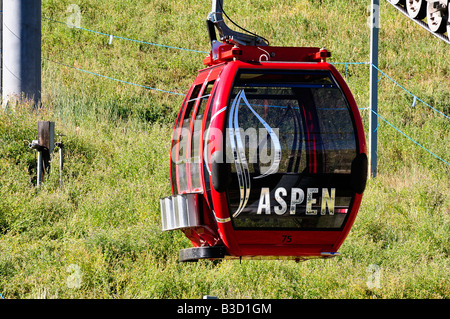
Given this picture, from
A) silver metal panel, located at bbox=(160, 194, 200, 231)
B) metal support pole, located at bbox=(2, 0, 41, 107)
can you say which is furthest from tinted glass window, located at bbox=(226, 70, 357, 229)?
metal support pole, located at bbox=(2, 0, 41, 107)

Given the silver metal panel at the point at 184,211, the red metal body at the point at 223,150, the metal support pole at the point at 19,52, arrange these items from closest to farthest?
the red metal body at the point at 223,150 < the silver metal panel at the point at 184,211 < the metal support pole at the point at 19,52

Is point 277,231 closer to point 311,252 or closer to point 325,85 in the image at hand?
point 311,252

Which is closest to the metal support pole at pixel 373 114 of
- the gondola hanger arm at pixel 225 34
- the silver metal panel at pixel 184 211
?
the gondola hanger arm at pixel 225 34

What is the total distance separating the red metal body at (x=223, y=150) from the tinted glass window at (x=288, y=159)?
59 millimetres

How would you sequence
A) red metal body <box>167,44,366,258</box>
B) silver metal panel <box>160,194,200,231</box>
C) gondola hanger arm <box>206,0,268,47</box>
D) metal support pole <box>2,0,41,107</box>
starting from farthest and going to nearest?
metal support pole <box>2,0,41,107</box> < gondola hanger arm <box>206,0,268,47</box> < silver metal panel <box>160,194,200,231</box> < red metal body <box>167,44,366,258</box>

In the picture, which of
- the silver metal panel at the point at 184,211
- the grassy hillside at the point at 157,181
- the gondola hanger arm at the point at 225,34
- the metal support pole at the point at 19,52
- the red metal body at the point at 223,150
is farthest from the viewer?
the metal support pole at the point at 19,52

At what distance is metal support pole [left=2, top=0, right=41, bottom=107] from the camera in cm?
1436

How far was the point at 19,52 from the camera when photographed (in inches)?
565

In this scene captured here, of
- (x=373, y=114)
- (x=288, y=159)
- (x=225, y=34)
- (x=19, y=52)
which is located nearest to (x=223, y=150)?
(x=288, y=159)

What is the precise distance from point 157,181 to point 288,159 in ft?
21.1

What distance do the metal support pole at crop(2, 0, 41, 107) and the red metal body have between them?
7.64 m

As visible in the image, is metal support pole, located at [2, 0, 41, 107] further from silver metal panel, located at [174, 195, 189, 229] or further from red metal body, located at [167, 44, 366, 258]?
silver metal panel, located at [174, 195, 189, 229]

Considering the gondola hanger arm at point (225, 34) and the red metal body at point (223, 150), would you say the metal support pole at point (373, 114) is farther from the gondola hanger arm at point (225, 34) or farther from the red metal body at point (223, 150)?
the red metal body at point (223, 150)

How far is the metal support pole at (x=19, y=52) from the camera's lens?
14359mm
